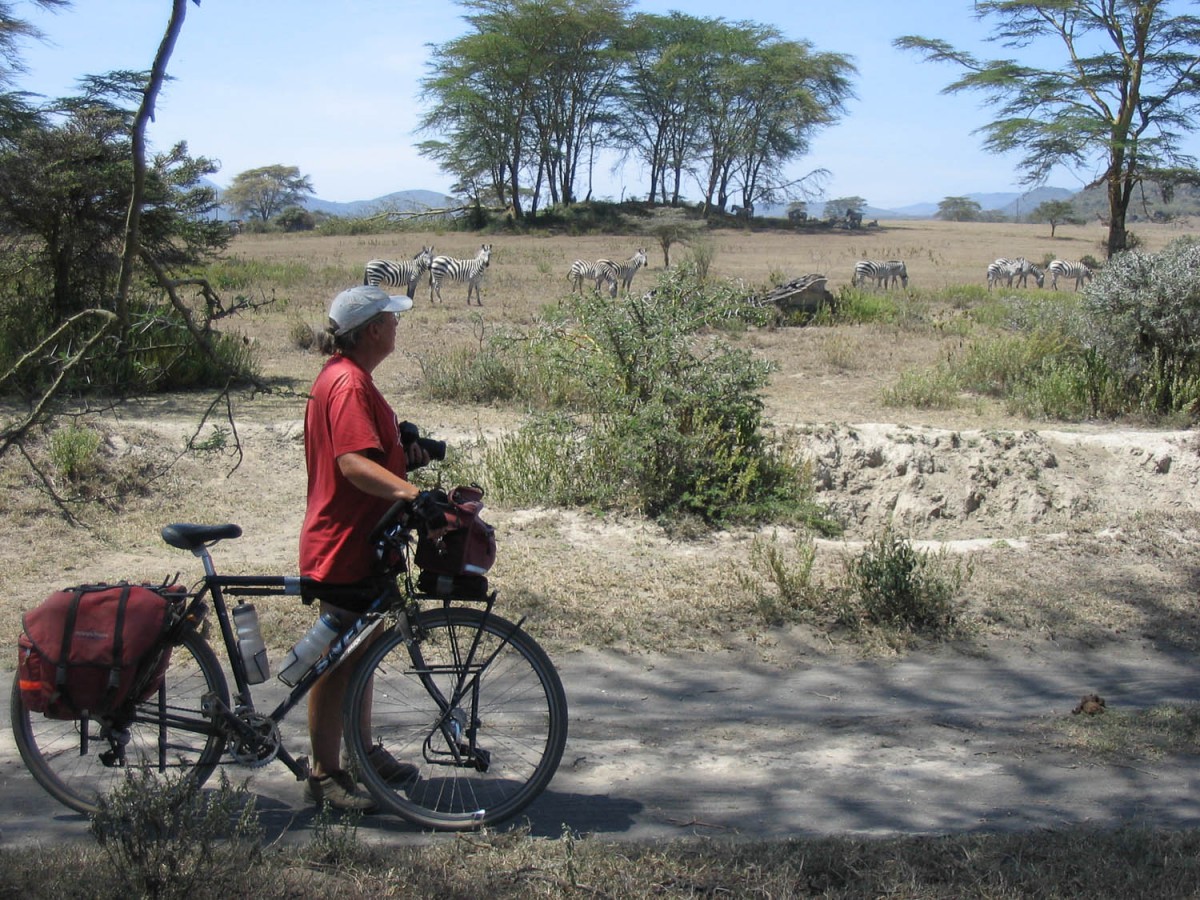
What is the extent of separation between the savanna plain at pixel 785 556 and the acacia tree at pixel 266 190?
253 feet

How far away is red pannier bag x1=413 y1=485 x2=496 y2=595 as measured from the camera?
3.46 meters

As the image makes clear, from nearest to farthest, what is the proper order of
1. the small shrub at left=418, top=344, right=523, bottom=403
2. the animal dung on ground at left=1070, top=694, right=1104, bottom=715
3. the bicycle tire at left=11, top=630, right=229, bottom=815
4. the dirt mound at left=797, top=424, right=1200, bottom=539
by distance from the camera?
1. the bicycle tire at left=11, top=630, right=229, bottom=815
2. the animal dung on ground at left=1070, top=694, right=1104, bottom=715
3. the dirt mound at left=797, top=424, right=1200, bottom=539
4. the small shrub at left=418, top=344, right=523, bottom=403

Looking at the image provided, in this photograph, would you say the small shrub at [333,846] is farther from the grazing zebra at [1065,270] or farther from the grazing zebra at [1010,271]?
A: the grazing zebra at [1065,270]

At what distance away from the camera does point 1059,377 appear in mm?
10961

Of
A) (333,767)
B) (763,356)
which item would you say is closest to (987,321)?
(763,356)

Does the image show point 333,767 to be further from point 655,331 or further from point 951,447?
point 951,447

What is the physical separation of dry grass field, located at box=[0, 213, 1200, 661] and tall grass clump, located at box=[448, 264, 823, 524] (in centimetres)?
35

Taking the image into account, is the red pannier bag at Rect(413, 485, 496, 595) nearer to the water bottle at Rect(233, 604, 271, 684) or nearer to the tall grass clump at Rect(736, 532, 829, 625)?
the water bottle at Rect(233, 604, 271, 684)

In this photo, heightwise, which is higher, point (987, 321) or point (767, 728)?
point (987, 321)

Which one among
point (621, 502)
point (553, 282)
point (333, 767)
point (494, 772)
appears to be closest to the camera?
point (333, 767)

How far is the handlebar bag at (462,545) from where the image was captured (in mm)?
3453

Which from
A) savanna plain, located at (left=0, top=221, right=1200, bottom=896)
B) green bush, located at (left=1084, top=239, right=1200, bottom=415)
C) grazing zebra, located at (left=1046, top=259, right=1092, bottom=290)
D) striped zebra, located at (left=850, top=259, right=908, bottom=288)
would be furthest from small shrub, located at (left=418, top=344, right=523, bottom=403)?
grazing zebra, located at (left=1046, top=259, right=1092, bottom=290)

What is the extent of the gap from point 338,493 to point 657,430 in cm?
435

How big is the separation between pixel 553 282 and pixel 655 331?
18.4 metres
